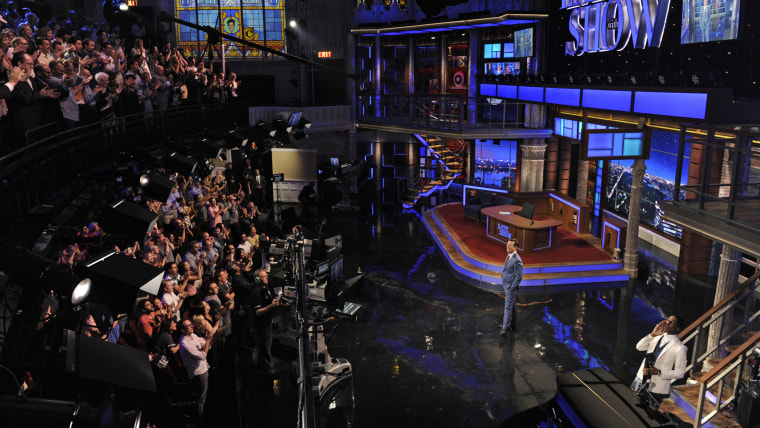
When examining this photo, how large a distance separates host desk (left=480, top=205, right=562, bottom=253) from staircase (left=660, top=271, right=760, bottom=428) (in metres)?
6.66

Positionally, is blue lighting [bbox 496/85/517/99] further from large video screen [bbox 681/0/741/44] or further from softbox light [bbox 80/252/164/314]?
softbox light [bbox 80/252/164/314]

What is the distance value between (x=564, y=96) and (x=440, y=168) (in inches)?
369

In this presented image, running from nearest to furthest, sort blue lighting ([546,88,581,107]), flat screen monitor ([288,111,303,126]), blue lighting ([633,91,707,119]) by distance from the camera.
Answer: blue lighting ([633,91,707,119]) → blue lighting ([546,88,581,107]) → flat screen monitor ([288,111,303,126])

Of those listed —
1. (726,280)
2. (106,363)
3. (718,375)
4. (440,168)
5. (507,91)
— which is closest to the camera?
(106,363)

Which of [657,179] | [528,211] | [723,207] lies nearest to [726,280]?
[723,207]

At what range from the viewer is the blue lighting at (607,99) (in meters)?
13.0

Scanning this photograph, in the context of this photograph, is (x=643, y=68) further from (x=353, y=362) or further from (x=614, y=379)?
(x=353, y=362)

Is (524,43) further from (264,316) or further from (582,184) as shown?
(264,316)

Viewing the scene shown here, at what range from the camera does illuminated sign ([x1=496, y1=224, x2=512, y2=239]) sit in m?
16.4

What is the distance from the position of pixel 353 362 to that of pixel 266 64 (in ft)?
63.0

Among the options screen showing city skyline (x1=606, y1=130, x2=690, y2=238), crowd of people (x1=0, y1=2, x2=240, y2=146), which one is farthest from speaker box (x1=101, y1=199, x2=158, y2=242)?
screen showing city skyline (x1=606, y1=130, x2=690, y2=238)

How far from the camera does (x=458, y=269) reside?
1517 centimetres

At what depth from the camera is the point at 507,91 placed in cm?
2061

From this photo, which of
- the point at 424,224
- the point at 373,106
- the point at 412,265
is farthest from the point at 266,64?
the point at 412,265
